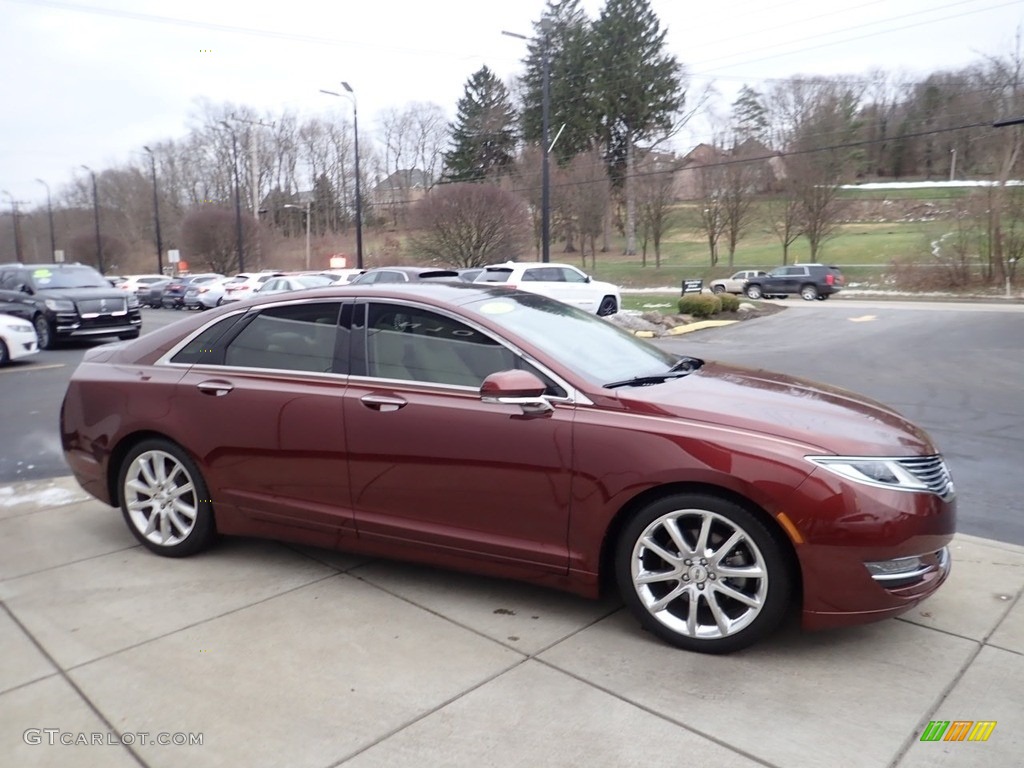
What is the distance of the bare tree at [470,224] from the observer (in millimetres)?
34281

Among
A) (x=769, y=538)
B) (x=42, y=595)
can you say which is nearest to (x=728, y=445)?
(x=769, y=538)

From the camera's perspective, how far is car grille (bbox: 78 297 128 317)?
674 inches

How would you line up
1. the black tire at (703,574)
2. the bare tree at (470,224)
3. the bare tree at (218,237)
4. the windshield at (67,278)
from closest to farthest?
the black tire at (703,574)
the windshield at (67,278)
the bare tree at (470,224)
the bare tree at (218,237)

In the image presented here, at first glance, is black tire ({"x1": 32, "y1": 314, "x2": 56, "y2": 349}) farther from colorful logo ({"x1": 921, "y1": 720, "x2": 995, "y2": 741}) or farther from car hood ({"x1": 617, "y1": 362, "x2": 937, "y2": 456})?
colorful logo ({"x1": 921, "y1": 720, "x2": 995, "y2": 741})

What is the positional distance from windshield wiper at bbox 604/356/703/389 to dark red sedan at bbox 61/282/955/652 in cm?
2

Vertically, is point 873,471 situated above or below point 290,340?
below

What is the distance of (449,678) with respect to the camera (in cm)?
332

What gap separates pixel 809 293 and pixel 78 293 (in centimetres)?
2862

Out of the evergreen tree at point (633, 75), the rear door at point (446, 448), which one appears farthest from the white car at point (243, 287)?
the evergreen tree at point (633, 75)

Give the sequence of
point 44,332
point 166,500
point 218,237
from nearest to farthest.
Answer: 1. point 166,500
2. point 44,332
3. point 218,237

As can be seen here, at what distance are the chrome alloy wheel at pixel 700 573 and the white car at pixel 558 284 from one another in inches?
681

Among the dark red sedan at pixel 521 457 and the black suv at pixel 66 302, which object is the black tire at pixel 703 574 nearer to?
the dark red sedan at pixel 521 457

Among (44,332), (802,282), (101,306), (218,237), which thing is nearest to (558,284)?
(101,306)

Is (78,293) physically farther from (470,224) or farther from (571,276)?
(470,224)
